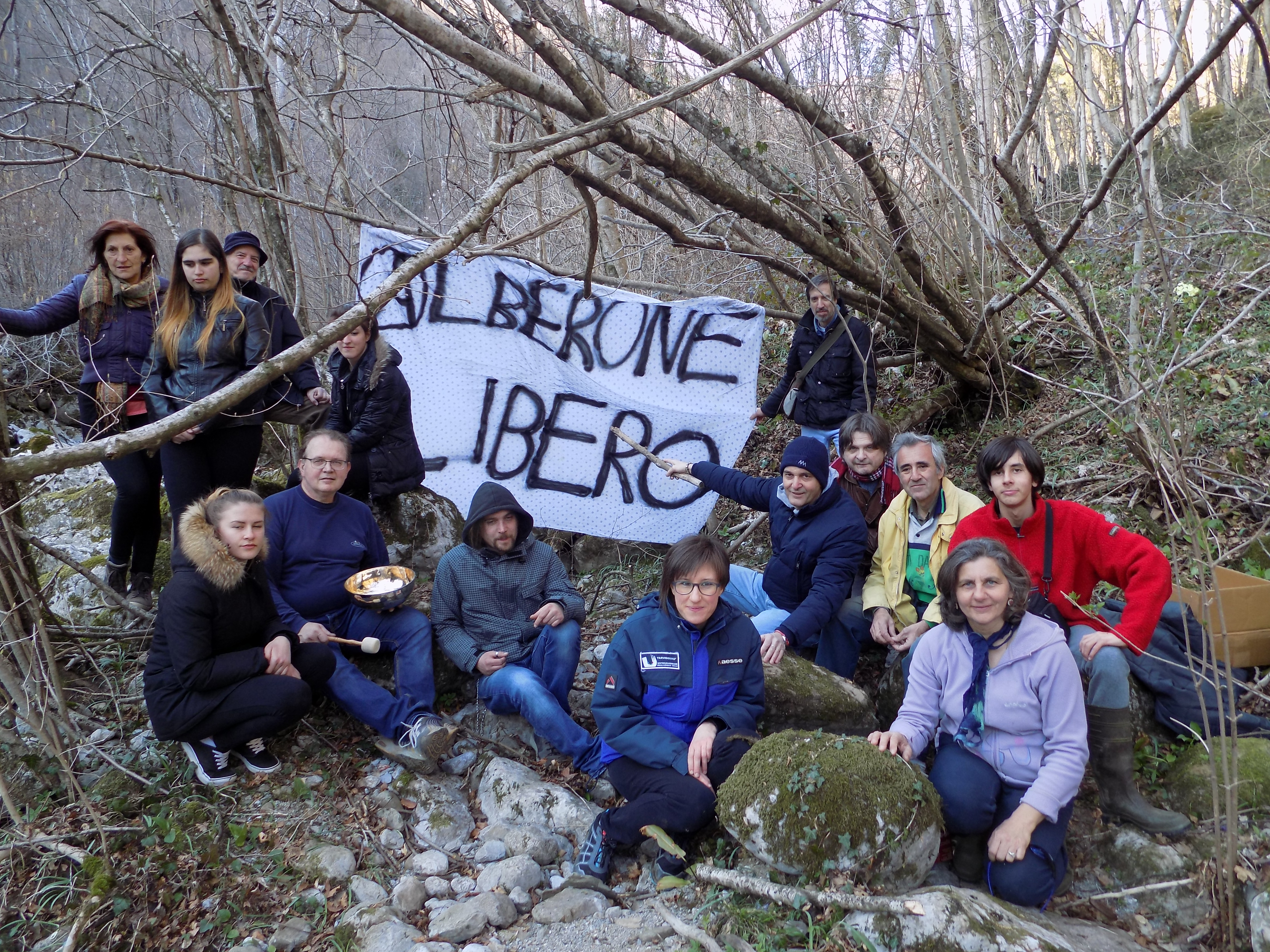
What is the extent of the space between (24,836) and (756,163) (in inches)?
181

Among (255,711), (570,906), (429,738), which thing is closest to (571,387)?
(429,738)

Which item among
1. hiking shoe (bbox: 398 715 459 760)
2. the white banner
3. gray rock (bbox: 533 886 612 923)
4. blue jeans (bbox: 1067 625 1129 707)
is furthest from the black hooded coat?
blue jeans (bbox: 1067 625 1129 707)

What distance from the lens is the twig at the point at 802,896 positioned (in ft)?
7.77

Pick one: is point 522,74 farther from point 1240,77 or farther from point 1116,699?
point 1240,77

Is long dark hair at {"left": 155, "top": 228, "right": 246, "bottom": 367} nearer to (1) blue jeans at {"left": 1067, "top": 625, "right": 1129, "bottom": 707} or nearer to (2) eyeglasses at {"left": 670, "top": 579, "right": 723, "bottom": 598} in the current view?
(2) eyeglasses at {"left": 670, "top": 579, "right": 723, "bottom": 598}

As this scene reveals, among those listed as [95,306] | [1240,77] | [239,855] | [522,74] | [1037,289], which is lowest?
[239,855]

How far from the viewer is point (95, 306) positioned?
12.9 ft

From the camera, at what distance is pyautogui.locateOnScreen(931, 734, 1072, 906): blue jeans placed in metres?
2.74

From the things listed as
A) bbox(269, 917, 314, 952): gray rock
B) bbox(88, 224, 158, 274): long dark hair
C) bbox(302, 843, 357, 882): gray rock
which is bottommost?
bbox(269, 917, 314, 952): gray rock

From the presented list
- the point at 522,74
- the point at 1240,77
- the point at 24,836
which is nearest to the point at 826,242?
the point at 522,74

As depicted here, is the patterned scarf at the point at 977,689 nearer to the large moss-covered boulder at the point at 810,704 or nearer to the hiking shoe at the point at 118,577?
the large moss-covered boulder at the point at 810,704

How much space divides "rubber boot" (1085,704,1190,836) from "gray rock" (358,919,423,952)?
98.0 inches

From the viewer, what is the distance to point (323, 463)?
13.0ft

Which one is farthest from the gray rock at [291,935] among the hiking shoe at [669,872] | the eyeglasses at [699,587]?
the eyeglasses at [699,587]
